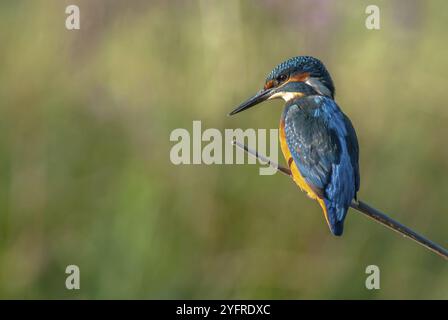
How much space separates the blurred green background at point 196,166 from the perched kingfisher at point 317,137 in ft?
1.81

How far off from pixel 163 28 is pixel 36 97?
0.61 metres

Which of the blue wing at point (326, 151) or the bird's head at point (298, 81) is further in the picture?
the bird's head at point (298, 81)

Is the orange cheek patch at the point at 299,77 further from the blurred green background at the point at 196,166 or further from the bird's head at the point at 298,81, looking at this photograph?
the blurred green background at the point at 196,166

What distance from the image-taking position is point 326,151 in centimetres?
248

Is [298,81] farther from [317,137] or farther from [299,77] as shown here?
[317,137]

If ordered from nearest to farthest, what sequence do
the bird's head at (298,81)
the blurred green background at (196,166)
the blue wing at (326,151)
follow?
the blue wing at (326,151) → the bird's head at (298,81) → the blurred green background at (196,166)

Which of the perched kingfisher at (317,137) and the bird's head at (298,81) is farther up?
the bird's head at (298,81)

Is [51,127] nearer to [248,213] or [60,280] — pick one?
[60,280]

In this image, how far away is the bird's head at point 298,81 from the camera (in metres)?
2.82

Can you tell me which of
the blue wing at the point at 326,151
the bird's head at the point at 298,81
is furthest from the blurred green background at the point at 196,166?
the blue wing at the point at 326,151

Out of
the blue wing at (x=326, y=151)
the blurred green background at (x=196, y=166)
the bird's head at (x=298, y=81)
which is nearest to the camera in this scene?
the blue wing at (x=326, y=151)

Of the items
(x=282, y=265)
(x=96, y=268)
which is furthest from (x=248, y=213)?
(x=96, y=268)

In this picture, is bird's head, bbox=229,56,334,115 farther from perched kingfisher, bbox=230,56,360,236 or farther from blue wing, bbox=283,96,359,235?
blue wing, bbox=283,96,359,235

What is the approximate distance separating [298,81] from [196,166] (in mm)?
698
